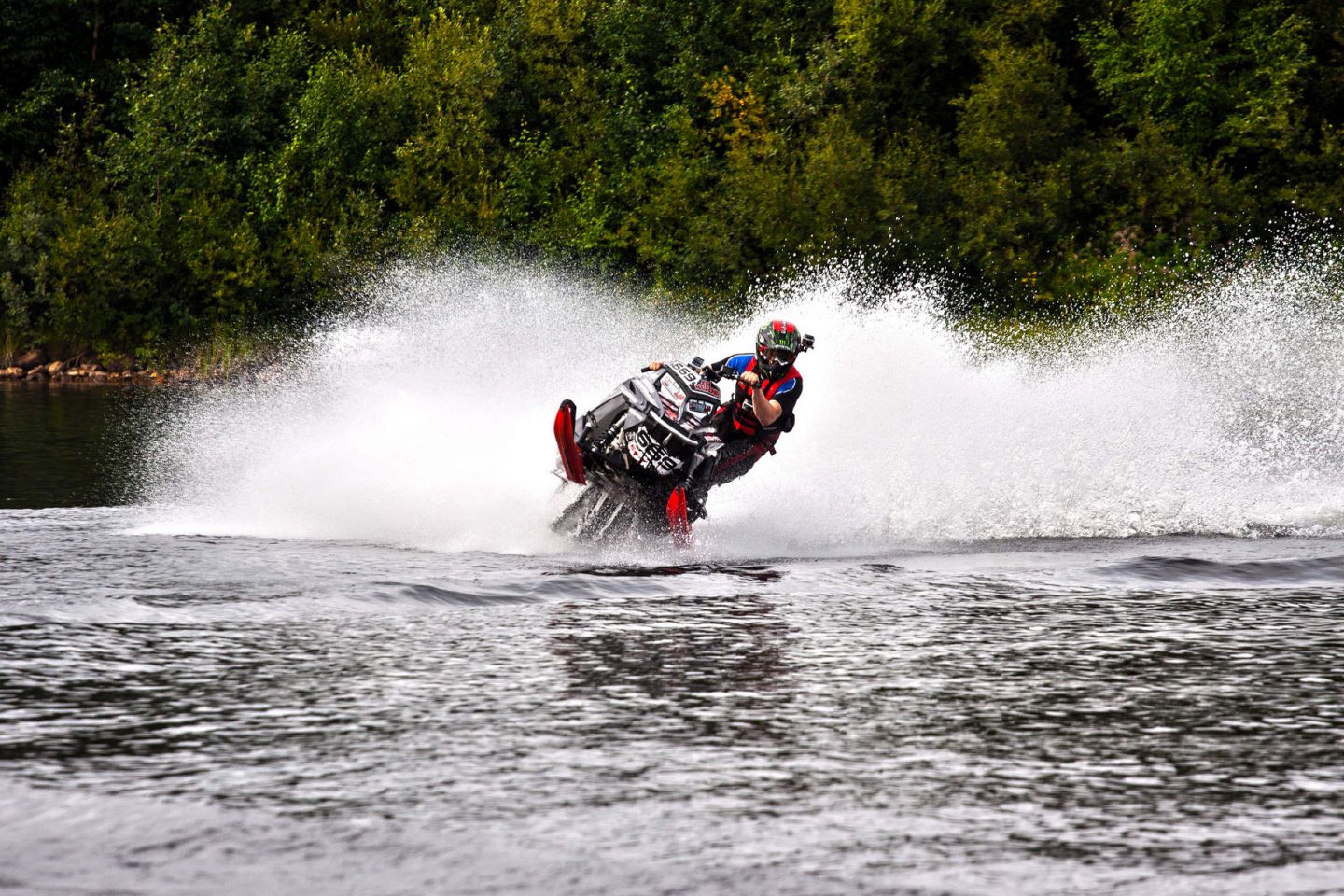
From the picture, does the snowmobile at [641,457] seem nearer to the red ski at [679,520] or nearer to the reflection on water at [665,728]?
the red ski at [679,520]

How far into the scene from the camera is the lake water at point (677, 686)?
18.0 feet

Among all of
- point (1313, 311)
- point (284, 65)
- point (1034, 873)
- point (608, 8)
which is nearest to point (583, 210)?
point (608, 8)

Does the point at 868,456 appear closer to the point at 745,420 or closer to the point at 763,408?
the point at 745,420

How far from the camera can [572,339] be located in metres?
31.7

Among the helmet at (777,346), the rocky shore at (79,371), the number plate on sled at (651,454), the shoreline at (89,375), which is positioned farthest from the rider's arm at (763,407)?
the rocky shore at (79,371)

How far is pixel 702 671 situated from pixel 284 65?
48183mm

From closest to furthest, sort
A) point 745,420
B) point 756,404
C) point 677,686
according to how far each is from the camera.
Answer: point 677,686
point 756,404
point 745,420

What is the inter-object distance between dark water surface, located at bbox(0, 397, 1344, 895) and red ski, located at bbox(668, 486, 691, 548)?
0.56m

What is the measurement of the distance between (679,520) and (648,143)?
36.0 metres

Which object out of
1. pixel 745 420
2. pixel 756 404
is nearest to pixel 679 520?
pixel 756 404

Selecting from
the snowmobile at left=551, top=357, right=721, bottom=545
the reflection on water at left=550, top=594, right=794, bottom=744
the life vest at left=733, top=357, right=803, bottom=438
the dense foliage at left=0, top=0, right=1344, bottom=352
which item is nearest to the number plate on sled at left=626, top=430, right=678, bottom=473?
the snowmobile at left=551, top=357, right=721, bottom=545

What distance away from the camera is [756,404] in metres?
12.1

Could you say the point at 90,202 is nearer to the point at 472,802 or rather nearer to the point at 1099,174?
the point at 1099,174

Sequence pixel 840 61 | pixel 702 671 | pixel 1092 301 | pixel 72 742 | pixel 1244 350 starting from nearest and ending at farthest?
pixel 72 742 → pixel 702 671 → pixel 1244 350 → pixel 1092 301 → pixel 840 61
